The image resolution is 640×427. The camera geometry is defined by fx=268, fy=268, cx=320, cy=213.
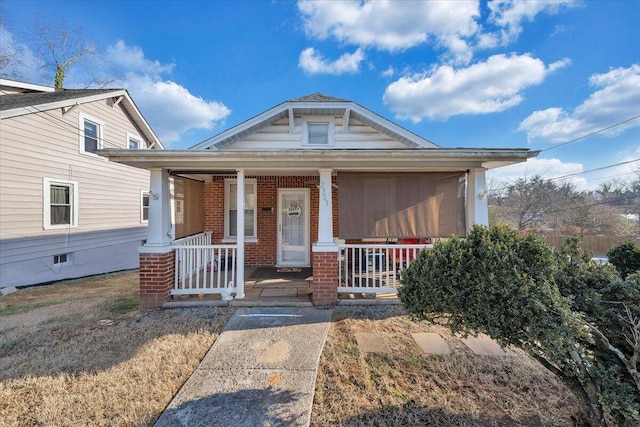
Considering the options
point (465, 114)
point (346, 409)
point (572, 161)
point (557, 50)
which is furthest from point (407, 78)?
point (572, 161)

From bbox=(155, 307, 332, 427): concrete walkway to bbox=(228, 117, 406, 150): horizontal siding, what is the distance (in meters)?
4.64

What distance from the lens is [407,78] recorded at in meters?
11.8

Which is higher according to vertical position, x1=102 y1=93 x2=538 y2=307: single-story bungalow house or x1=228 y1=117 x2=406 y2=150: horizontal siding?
x1=228 y1=117 x2=406 y2=150: horizontal siding

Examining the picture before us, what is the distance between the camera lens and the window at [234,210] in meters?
→ 7.71

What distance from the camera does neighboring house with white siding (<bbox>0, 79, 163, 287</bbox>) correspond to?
7.27m

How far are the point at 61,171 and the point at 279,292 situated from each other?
328 inches

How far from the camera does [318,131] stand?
292 inches

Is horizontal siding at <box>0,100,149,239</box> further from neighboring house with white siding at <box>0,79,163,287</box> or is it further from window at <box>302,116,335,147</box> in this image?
window at <box>302,116,335,147</box>

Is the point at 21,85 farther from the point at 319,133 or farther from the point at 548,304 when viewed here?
the point at 548,304

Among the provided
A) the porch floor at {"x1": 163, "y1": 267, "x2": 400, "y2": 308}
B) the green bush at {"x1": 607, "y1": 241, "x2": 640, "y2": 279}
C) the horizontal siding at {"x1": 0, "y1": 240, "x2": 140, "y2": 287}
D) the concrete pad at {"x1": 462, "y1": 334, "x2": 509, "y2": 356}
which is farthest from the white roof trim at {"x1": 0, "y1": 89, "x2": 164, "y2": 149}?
the green bush at {"x1": 607, "y1": 241, "x2": 640, "y2": 279}

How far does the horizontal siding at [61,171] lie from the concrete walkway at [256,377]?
25.2 feet

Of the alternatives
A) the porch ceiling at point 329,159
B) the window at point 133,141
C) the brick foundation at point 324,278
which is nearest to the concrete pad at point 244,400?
the brick foundation at point 324,278

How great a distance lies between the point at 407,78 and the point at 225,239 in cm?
1022

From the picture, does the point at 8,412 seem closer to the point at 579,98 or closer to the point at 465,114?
the point at 465,114
